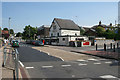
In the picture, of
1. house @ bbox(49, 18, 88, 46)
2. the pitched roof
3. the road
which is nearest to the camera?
the road

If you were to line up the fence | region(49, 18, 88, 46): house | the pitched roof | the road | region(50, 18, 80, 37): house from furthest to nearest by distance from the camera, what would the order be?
the pitched roof < region(50, 18, 80, 37): house < region(49, 18, 88, 46): house < the road < the fence

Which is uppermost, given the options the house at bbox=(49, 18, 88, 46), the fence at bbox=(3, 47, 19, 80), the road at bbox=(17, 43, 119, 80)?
the house at bbox=(49, 18, 88, 46)

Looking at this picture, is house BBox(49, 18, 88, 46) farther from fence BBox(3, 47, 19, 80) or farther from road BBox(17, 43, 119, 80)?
road BBox(17, 43, 119, 80)

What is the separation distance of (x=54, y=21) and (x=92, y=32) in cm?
2714

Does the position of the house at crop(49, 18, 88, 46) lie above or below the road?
above

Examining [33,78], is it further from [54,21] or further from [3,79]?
[54,21]

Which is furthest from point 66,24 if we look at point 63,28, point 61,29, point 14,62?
point 14,62

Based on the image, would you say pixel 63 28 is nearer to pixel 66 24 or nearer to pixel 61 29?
pixel 61 29

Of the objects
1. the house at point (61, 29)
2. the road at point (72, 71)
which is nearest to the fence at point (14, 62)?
the road at point (72, 71)

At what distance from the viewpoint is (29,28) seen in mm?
71125

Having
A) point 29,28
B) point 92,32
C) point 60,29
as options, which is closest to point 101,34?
point 92,32

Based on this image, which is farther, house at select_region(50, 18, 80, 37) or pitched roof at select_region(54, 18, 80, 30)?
pitched roof at select_region(54, 18, 80, 30)

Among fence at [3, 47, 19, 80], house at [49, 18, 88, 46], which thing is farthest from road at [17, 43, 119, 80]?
house at [49, 18, 88, 46]

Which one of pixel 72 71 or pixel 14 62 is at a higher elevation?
pixel 14 62
